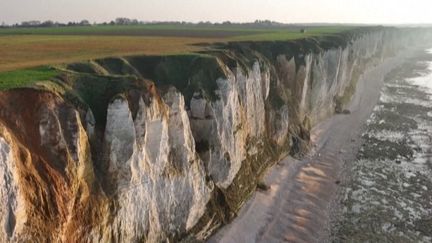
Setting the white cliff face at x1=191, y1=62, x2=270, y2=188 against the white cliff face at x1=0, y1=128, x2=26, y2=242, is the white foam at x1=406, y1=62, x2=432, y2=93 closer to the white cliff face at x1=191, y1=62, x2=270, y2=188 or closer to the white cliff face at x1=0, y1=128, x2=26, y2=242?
the white cliff face at x1=191, y1=62, x2=270, y2=188

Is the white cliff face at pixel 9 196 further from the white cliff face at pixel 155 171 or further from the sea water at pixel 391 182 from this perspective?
the sea water at pixel 391 182

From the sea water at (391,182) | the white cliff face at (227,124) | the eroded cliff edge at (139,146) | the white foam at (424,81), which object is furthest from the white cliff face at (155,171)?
the white foam at (424,81)

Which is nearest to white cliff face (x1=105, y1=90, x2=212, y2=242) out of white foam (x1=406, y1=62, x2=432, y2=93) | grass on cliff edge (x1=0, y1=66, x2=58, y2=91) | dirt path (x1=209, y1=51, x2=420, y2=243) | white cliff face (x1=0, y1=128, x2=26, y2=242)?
dirt path (x1=209, y1=51, x2=420, y2=243)

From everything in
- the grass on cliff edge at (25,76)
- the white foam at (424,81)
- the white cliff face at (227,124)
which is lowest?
the white foam at (424,81)

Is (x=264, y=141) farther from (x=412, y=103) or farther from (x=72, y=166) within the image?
(x=412, y=103)

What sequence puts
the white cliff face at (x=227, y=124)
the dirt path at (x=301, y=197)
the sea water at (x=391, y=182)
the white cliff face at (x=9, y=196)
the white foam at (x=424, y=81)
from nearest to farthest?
the white cliff face at (x=9, y=196) < the dirt path at (x=301, y=197) < the white cliff face at (x=227, y=124) < the sea water at (x=391, y=182) < the white foam at (x=424, y=81)

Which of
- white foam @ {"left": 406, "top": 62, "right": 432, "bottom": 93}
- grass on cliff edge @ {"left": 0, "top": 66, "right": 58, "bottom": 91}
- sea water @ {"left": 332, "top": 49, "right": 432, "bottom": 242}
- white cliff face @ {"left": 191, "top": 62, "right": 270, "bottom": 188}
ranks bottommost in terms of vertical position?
white foam @ {"left": 406, "top": 62, "right": 432, "bottom": 93}
